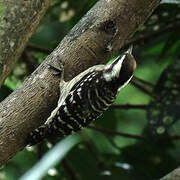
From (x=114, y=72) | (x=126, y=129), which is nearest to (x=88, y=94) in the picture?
(x=114, y=72)

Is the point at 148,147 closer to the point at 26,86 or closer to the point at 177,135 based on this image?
the point at 177,135

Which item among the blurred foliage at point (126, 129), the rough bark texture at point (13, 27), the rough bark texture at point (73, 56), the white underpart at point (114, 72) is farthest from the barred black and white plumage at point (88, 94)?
the blurred foliage at point (126, 129)

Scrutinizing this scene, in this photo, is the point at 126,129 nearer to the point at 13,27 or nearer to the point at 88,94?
the point at 88,94

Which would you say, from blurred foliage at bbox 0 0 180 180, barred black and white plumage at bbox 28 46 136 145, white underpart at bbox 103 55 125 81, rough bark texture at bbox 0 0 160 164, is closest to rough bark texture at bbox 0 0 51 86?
rough bark texture at bbox 0 0 160 164

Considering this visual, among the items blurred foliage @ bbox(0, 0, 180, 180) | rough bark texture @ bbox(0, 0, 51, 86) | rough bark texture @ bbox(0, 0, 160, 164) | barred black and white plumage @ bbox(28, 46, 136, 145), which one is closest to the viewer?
rough bark texture @ bbox(0, 0, 51, 86)

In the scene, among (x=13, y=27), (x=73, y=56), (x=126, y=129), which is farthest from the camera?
(x=126, y=129)

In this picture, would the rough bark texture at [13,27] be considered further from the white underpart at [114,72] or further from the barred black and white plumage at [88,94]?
the white underpart at [114,72]

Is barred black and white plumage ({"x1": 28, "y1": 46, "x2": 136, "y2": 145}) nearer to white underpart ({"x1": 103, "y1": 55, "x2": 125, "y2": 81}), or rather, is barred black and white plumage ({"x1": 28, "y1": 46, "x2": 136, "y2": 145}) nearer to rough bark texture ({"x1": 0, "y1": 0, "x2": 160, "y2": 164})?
white underpart ({"x1": 103, "y1": 55, "x2": 125, "y2": 81})
